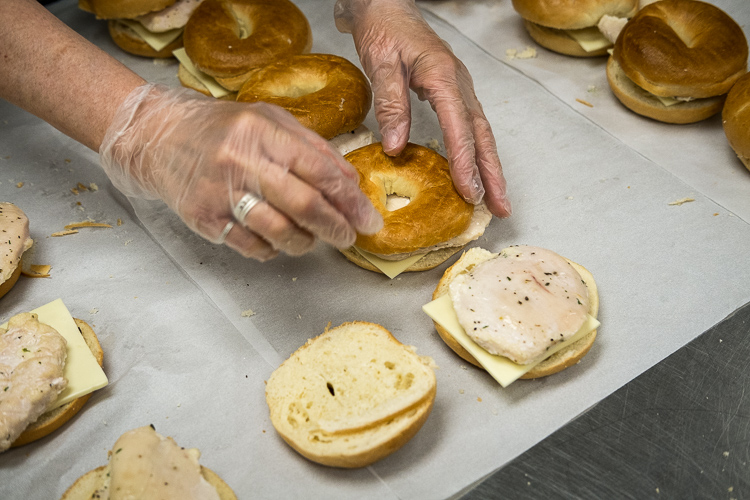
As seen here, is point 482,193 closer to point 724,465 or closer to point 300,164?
point 300,164

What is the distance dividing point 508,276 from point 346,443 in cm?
85

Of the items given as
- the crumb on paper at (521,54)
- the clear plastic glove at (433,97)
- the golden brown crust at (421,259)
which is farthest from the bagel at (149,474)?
the crumb on paper at (521,54)

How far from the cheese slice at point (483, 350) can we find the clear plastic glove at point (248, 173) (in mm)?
413

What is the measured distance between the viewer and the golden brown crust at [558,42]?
3623 mm

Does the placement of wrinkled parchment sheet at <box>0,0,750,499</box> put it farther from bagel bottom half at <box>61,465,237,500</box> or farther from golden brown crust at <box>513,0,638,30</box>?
golden brown crust at <box>513,0,638,30</box>

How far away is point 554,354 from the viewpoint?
7.44ft

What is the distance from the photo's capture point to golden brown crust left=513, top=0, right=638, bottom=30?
11.2ft

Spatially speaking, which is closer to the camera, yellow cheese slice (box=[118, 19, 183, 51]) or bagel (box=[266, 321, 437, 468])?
bagel (box=[266, 321, 437, 468])

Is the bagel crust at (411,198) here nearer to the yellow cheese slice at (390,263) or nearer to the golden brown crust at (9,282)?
the yellow cheese slice at (390,263)

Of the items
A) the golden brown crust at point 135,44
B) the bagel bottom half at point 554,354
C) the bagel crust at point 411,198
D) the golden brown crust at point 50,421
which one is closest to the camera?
the golden brown crust at point 50,421

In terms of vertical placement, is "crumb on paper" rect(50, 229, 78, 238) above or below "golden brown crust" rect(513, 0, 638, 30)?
below

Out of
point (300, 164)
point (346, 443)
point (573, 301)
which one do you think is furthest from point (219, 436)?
point (573, 301)

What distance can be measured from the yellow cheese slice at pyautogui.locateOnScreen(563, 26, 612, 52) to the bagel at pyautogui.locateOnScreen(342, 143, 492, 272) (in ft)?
4.79

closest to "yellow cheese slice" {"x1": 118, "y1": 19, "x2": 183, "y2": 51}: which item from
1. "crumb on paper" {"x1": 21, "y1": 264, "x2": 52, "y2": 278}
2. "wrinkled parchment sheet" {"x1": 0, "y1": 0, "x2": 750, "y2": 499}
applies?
"wrinkled parchment sheet" {"x1": 0, "y1": 0, "x2": 750, "y2": 499}
